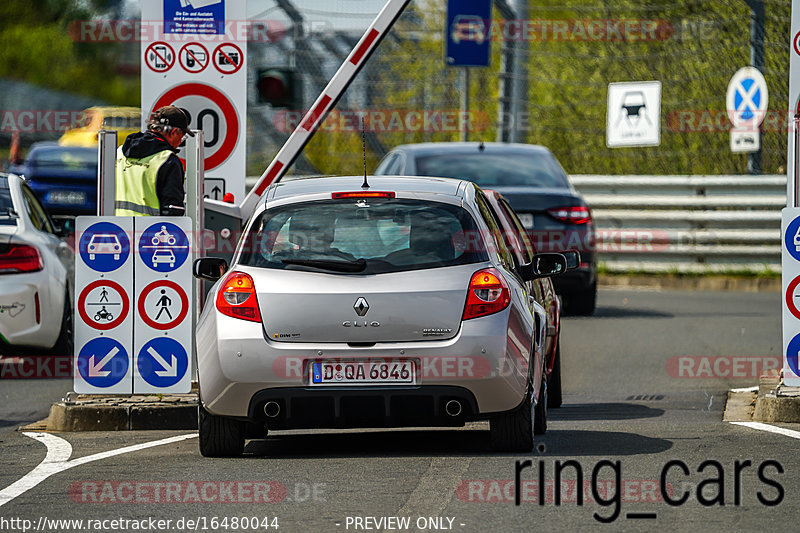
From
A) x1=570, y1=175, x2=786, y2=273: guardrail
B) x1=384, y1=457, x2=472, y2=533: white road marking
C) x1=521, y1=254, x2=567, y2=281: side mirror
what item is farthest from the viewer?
x1=570, y1=175, x2=786, y2=273: guardrail

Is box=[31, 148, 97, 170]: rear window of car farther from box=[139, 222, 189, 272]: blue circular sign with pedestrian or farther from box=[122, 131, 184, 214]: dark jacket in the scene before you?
box=[139, 222, 189, 272]: blue circular sign with pedestrian

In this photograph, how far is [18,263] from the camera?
13.6 metres

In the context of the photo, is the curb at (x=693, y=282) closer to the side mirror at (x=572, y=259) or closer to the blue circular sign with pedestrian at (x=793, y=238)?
the blue circular sign with pedestrian at (x=793, y=238)

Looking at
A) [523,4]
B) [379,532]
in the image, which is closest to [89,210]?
[523,4]

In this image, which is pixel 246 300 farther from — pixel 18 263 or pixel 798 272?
pixel 18 263

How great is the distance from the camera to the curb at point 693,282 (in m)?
23.1

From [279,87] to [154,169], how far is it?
4407 millimetres

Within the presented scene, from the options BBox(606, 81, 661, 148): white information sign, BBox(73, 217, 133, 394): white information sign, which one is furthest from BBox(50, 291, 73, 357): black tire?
BBox(606, 81, 661, 148): white information sign

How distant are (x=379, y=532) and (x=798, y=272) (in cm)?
456

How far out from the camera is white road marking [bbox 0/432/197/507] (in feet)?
27.2

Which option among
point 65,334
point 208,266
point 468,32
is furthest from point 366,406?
point 468,32

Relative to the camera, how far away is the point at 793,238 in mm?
10719

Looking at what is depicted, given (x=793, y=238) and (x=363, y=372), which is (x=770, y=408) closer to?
(x=793, y=238)

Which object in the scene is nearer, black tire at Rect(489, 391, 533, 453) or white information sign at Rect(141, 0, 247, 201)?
black tire at Rect(489, 391, 533, 453)
